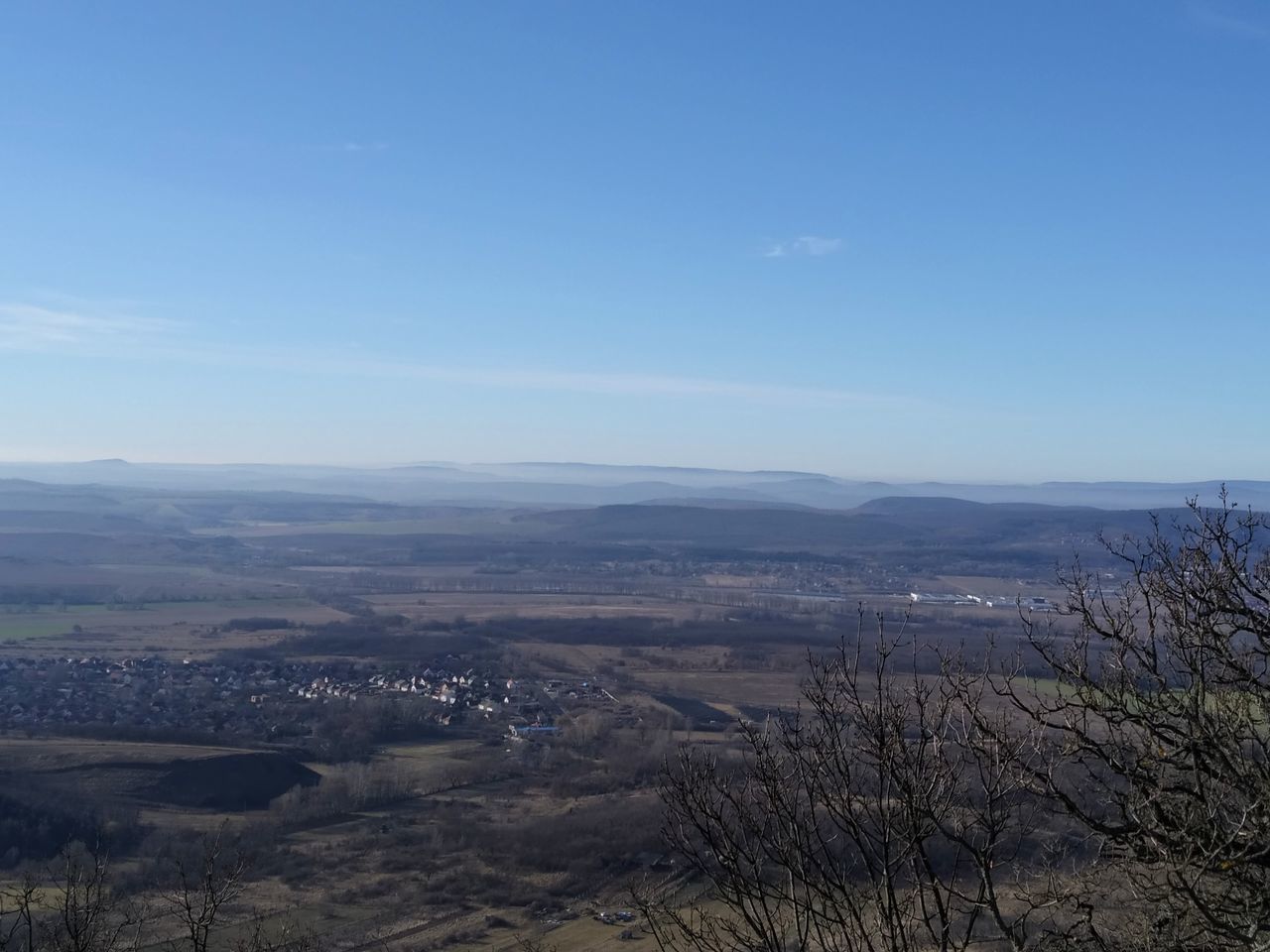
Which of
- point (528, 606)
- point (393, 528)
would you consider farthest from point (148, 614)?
point (393, 528)

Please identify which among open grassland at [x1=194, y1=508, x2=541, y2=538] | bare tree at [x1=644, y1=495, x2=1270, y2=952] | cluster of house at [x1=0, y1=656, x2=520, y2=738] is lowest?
cluster of house at [x1=0, y1=656, x2=520, y2=738]

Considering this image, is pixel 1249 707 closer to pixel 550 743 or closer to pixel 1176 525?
pixel 1176 525

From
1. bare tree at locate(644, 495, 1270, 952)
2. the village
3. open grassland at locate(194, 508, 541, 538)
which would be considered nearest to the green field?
the village

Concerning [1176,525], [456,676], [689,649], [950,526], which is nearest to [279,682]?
[456,676]

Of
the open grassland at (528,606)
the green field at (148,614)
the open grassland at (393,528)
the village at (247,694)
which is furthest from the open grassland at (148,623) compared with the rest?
the open grassland at (393,528)

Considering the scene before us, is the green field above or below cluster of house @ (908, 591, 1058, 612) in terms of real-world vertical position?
below

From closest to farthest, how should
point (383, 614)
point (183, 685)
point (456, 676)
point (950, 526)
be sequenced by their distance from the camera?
point (183, 685), point (456, 676), point (383, 614), point (950, 526)

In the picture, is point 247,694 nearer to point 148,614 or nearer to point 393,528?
point 148,614

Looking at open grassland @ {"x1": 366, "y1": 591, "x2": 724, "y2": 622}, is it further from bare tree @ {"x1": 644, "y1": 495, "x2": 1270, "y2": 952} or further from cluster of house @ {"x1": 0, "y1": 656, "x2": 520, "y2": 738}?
bare tree @ {"x1": 644, "y1": 495, "x2": 1270, "y2": 952}
